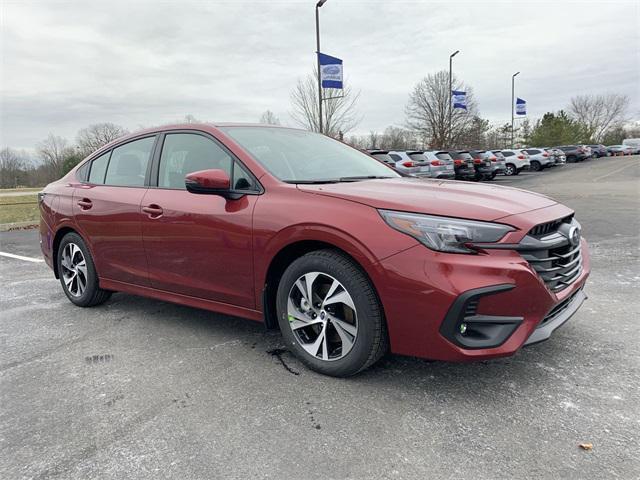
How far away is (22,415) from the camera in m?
2.70

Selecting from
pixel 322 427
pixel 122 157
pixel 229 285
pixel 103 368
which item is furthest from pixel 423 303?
pixel 122 157

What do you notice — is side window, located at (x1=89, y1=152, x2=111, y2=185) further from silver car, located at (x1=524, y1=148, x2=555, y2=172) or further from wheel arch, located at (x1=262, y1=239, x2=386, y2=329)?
silver car, located at (x1=524, y1=148, x2=555, y2=172)

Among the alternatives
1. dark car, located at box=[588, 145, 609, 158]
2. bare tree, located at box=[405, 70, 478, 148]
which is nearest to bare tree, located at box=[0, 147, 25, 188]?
bare tree, located at box=[405, 70, 478, 148]

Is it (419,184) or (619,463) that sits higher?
(419,184)

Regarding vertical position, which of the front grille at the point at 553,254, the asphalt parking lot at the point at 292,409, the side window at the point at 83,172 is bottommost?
the asphalt parking lot at the point at 292,409

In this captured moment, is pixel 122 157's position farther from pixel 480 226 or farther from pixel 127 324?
pixel 480 226

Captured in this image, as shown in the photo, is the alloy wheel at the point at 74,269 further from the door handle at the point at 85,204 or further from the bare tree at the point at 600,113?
the bare tree at the point at 600,113

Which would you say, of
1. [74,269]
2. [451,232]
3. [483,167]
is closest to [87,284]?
[74,269]

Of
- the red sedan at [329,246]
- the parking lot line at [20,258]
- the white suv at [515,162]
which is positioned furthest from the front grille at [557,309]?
the white suv at [515,162]

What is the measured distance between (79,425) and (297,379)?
4.01 feet

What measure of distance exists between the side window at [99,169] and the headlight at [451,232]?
3168 mm

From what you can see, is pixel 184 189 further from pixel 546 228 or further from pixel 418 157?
pixel 418 157

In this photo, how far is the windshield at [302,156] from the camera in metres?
3.43

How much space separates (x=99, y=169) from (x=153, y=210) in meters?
1.24
